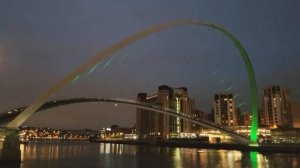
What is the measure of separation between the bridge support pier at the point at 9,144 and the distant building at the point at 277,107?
13027cm

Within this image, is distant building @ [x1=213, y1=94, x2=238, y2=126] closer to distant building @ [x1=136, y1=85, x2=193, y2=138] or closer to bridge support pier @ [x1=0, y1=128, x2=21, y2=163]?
distant building @ [x1=136, y1=85, x2=193, y2=138]

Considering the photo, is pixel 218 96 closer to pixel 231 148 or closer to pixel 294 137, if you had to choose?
pixel 294 137

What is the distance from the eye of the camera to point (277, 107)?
155 m

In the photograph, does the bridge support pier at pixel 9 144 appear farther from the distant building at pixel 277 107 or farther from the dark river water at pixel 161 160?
the distant building at pixel 277 107

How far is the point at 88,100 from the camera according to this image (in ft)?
258

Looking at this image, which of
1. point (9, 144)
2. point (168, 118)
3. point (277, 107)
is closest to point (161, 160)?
point (9, 144)

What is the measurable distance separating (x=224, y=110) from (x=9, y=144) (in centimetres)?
15393

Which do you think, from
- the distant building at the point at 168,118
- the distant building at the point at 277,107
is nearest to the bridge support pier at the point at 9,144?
the distant building at the point at 277,107

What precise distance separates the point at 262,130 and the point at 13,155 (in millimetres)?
103935

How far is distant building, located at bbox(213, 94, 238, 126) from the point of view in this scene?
572 feet

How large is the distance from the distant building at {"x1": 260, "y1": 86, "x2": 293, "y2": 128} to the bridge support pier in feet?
427

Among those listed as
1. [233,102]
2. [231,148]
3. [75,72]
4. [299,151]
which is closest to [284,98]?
[233,102]

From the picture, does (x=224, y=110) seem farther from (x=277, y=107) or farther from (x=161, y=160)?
(x=161, y=160)

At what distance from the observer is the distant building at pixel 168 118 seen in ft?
594
